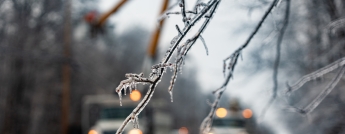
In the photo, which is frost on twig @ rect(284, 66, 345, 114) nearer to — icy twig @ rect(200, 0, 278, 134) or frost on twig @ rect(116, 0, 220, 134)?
icy twig @ rect(200, 0, 278, 134)

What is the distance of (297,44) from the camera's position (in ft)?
40.6

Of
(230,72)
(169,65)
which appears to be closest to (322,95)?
(230,72)

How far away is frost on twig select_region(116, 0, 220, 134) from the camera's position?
2.71m

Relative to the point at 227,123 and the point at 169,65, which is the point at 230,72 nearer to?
the point at 169,65

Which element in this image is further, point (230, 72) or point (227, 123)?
point (227, 123)

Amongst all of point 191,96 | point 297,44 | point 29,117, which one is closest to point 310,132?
point 297,44

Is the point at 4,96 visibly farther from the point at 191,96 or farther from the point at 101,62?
the point at 191,96

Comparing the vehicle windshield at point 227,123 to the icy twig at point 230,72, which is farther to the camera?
the vehicle windshield at point 227,123

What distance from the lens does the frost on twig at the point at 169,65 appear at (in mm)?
2709

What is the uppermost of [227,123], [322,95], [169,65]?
[227,123]

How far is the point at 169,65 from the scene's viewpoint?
8.95 feet

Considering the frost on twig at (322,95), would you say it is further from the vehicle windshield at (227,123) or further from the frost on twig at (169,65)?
the vehicle windshield at (227,123)

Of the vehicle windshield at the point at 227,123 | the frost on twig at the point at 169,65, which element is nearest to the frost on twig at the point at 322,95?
the frost on twig at the point at 169,65

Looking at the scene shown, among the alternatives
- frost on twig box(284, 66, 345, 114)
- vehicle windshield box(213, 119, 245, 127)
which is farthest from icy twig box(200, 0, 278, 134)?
vehicle windshield box(213, 119, 245, 127)
